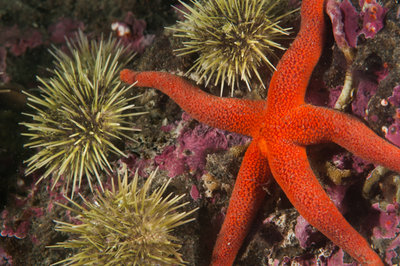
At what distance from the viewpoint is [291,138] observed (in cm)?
271

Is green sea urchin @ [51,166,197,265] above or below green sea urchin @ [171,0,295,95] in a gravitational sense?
below

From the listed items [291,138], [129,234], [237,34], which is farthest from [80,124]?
[291,138]

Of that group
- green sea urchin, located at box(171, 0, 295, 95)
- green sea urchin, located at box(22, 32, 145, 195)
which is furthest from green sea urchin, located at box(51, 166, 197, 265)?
green sea urchin, located at box(171, 0, 295, 95)

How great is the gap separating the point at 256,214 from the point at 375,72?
1647mm

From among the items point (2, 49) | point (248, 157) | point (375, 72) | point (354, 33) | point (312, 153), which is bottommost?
point (2, 49)

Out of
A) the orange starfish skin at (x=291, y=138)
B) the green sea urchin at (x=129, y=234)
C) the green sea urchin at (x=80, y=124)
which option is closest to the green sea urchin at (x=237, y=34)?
the orange starfish skin at (x=291, y=138)

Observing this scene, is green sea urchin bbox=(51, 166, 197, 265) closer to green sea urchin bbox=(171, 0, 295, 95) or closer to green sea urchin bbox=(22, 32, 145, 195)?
green sea urchin bbox=(22, 32, 145, 195)

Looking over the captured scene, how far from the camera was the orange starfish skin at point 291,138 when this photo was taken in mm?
2408

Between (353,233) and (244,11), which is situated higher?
(244,11)

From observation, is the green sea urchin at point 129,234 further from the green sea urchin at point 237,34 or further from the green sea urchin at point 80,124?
the green sea urchin at point 237,34

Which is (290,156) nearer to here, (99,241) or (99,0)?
(99,241)

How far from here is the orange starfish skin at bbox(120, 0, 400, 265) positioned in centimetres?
241

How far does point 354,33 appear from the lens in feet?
8.63

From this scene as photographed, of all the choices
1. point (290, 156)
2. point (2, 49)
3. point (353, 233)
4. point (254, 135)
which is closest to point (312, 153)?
point (290, 156)
